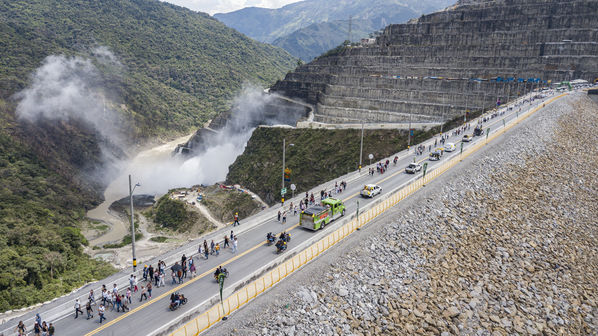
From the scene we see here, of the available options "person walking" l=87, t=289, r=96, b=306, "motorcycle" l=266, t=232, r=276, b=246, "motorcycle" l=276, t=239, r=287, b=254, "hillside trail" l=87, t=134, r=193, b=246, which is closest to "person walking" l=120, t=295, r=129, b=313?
"person walking" l=87, t=289, r=96, b=306

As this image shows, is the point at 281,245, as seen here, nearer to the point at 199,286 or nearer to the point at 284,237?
the point at 284,237

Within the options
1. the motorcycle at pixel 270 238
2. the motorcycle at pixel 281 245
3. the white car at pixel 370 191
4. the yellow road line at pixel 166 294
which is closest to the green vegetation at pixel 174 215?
the white car at pixel 370 191

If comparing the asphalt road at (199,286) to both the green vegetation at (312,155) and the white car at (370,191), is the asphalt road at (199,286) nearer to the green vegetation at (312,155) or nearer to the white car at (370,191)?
the white car at (370,191)

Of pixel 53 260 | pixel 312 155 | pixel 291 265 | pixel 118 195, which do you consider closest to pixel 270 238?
pixel 291 265

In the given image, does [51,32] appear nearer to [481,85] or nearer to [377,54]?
[377,54]

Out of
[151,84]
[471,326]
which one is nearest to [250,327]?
[471,326]

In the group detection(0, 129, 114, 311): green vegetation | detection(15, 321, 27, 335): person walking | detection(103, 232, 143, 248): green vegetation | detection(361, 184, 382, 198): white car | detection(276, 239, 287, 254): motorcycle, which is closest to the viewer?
detection(15, 321, 27, 335): person walking

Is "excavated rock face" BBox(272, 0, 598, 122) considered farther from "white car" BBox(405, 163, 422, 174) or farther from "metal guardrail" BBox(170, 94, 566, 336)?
"metal guardrail" BBox(170, 94, 566, 336)
